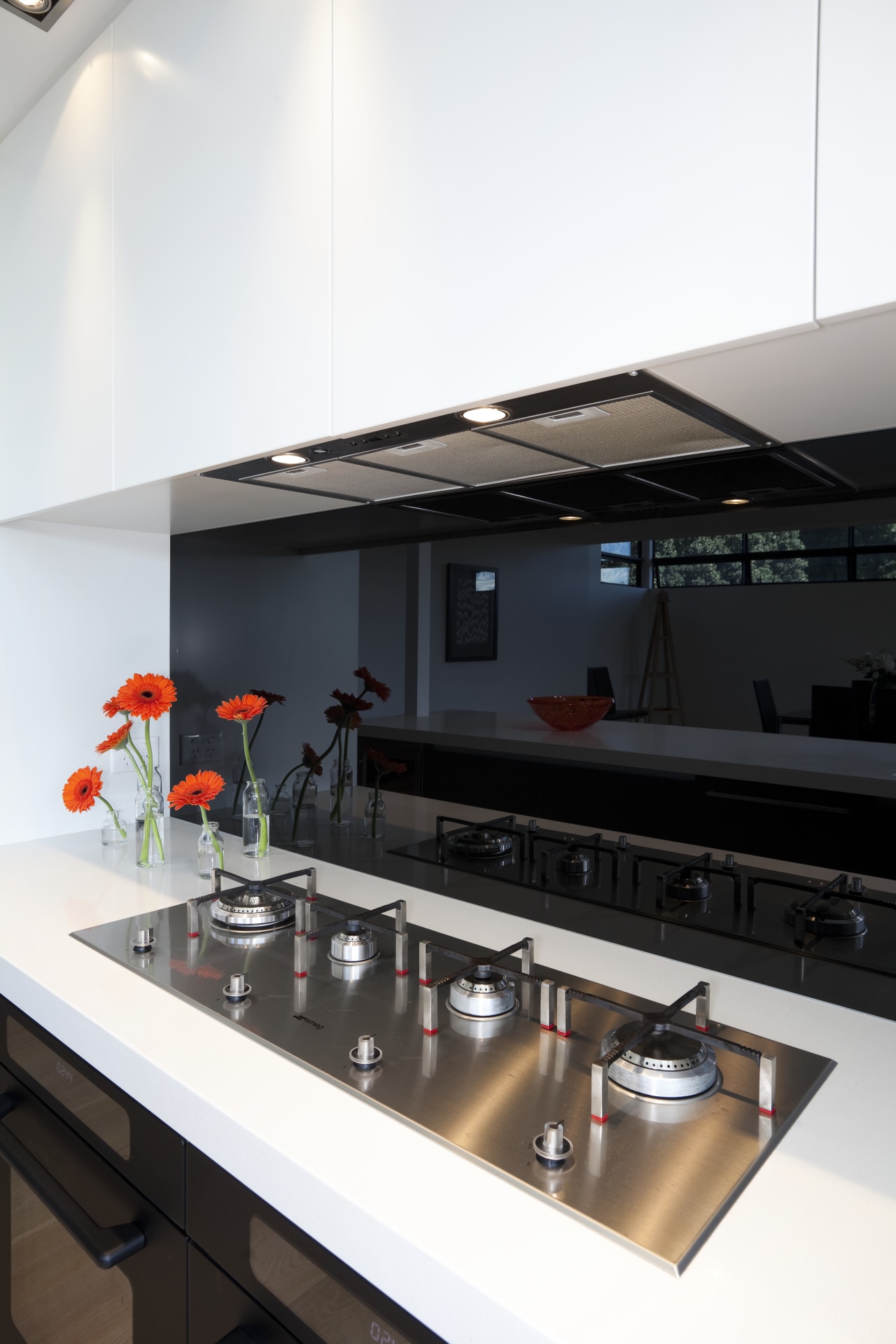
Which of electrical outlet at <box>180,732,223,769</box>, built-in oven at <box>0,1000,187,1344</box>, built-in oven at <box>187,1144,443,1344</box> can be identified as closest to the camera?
built-in oven at <box>187,1144,443,1344</box>

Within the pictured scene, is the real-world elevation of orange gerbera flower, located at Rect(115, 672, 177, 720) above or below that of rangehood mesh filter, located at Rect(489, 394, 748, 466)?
below

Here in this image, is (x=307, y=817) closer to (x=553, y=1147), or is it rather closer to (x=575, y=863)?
(x=575, y=863)

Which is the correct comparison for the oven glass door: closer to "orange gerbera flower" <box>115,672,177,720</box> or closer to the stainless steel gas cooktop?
the stainless steel gas cooktop

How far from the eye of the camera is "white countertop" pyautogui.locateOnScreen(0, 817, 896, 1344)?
682 mm

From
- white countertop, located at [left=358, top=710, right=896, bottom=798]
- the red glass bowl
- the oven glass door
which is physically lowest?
the oven glass door

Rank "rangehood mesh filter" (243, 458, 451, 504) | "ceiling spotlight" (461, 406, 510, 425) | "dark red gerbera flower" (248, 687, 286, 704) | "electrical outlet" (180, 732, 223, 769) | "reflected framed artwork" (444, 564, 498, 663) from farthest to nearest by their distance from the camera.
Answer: "electrical outlet" (180, 732, 223, 769), "dark red gerbera flower" (248, 687, 286, 704), "reflected framed artwork" (444, 564, 498, 663), "rangehood mesh filter" (243, 458, 451, 504), "ceiling spotlight" (461, 406, 510, 425)

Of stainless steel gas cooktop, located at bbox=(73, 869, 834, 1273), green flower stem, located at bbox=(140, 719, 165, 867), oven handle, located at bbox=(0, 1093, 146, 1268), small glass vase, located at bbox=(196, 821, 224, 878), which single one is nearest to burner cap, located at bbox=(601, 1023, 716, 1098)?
stainless steel gas cooktop, located at bbox=(73, 869, 834, 1273)

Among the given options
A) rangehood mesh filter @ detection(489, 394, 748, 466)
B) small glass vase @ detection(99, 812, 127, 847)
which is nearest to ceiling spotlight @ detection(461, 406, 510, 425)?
rangehood mesh filter @ detection(489, 394, 748, 466)

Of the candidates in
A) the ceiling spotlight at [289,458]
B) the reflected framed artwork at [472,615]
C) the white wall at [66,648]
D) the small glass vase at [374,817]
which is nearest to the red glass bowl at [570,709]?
the reflected framed artwork at [472,615]

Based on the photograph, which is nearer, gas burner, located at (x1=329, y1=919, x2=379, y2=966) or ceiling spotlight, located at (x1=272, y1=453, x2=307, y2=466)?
ceiling spotlight, located at (x1=272, y1=453, x2=307, y2=466)

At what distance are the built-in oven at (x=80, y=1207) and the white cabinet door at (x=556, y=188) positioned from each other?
0.98 metres

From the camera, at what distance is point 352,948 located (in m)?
1.36

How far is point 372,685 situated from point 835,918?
3.30 feet

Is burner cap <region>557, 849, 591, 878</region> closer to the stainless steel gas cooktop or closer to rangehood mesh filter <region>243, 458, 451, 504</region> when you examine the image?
the stainless steel gas cooktop
